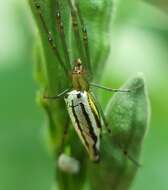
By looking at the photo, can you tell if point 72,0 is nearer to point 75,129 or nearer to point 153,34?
point 75,129

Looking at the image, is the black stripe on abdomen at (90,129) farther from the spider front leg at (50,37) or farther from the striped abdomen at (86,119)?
the spider front leg at (50,37)

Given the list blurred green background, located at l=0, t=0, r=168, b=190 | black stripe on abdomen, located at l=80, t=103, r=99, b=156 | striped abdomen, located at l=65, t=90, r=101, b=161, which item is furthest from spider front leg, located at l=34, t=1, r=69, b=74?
blurred green background, located at l=0, t=0, r=168, b=190

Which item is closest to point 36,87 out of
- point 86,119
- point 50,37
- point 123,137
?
point 86,119

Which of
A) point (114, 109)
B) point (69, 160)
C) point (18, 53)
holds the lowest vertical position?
point (69, 160)

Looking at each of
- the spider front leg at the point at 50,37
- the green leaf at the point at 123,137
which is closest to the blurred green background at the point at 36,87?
the green leaf at the point at 123,137

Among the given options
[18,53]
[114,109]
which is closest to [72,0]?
[114,109]

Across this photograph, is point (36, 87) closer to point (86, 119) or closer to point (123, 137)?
point (86, 119)
